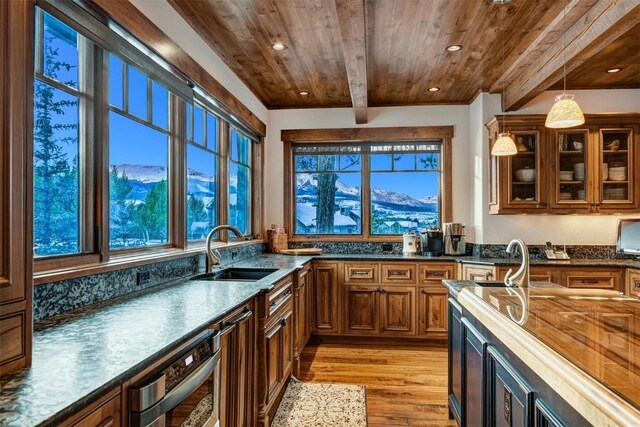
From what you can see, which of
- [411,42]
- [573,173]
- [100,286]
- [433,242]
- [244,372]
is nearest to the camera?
[100,286]

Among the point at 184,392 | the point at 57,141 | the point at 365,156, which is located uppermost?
the point at 365,156

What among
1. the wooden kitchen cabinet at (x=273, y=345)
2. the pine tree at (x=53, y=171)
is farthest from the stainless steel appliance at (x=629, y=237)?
the pine tree at (x=53, y=171)

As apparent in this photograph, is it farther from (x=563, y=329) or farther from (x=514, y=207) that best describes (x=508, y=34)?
(x=563, y=329)

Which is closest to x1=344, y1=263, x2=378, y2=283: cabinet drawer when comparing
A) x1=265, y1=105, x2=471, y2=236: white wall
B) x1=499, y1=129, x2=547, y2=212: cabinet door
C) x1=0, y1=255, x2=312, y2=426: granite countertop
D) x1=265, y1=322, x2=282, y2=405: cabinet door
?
x1=265, y1=105, x2=471, y2=236: white wall

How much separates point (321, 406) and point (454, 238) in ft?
8.15

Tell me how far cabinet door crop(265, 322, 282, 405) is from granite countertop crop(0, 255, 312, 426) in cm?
48

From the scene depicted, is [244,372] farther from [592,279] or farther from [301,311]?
[592,279]

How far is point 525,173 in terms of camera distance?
4.09 meters

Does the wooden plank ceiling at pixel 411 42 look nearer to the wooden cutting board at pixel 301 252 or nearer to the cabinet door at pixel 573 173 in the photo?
the cabinet door at pixel 573 173

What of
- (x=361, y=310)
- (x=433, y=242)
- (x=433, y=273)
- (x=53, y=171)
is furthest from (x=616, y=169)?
(x=53, y=171)

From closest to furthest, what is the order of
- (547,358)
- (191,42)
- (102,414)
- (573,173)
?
(102,414) → (547,358) → (191,42) → (573,173)

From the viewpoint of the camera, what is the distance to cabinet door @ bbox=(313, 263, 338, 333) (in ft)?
14.1

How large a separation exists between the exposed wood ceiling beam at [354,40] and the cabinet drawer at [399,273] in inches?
70.1

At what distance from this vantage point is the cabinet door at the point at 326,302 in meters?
4.31
